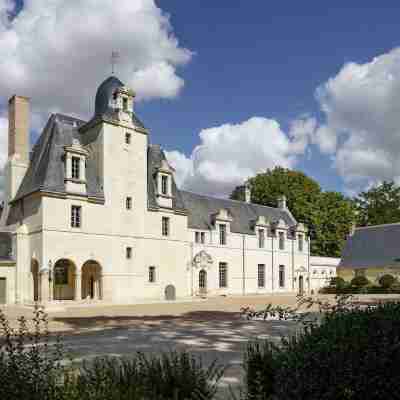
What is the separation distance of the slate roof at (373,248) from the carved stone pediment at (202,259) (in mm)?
18547

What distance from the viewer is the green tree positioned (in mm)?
59062

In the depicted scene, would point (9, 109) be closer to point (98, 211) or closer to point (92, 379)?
point (98, 211)

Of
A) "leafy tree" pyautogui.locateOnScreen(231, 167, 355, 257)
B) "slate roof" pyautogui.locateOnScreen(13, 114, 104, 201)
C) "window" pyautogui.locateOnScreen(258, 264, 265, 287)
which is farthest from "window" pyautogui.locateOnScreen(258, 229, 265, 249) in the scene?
"slate roof" pyautogui.locateOnScreen(13, 114, 104, 201)

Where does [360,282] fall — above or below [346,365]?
below

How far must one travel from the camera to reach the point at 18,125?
96.7 feet

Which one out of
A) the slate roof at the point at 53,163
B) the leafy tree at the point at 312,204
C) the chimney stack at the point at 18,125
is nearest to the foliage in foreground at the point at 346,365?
the slate roof at the point at 53,163

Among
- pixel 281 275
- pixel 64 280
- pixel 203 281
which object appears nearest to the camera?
pixel 64 280

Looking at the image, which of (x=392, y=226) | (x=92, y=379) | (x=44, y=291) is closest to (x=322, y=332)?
(x=92, y=379)

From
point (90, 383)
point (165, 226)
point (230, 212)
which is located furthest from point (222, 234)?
point (90, 383)

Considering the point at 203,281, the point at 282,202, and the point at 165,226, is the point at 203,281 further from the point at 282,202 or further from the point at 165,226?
the point at 282,202

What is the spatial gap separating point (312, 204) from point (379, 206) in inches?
643

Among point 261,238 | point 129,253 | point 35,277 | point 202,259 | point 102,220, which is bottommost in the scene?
point 35,277

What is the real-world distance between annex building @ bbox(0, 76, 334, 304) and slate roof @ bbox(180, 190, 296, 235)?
0.21 metres

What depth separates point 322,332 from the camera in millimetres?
3584
